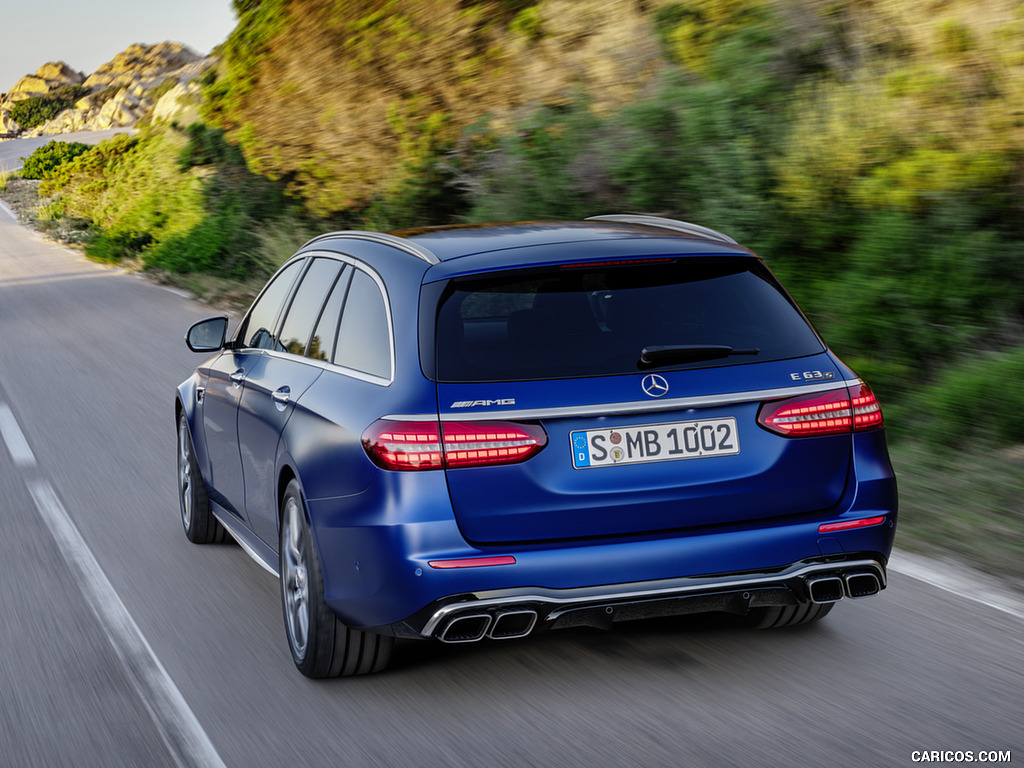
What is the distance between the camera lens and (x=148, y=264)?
26.7 metres

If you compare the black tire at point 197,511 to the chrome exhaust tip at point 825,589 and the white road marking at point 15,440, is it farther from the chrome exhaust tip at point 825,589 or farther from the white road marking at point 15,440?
the chrome exhaust tip at point 825,589

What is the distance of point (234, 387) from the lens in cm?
570

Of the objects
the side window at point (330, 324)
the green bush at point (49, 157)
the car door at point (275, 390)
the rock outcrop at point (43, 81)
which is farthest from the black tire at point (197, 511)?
the rock outcrop at point (43, 81)

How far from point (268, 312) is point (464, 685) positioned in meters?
2.21

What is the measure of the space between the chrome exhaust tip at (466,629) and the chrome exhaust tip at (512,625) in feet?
0.09

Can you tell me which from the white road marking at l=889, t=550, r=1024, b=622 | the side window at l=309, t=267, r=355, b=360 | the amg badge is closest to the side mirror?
the side window at l=309, t=267, r=355, b=360

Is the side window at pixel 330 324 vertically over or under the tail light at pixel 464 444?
over

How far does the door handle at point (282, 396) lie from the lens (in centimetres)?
482

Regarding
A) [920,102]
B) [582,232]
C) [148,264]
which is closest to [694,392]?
[582,232]

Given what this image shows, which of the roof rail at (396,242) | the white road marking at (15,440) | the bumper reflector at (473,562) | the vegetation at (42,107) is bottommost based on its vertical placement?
the white road marking at (15,440)

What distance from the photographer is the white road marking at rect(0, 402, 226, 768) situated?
3.92 meters

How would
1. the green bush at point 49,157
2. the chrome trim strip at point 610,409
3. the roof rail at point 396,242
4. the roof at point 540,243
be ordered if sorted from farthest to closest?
the green bush at point 49,157, the roof rail at point 396,242, the roof at point 540,243, the chrome trim strip at point 610,409

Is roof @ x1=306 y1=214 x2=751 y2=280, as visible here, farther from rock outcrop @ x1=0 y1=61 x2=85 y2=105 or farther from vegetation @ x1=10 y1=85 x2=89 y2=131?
rock outcrop @ x1=0 y1=61 x2=85 y2=105

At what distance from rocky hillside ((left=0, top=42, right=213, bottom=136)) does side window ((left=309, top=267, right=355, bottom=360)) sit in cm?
12361
